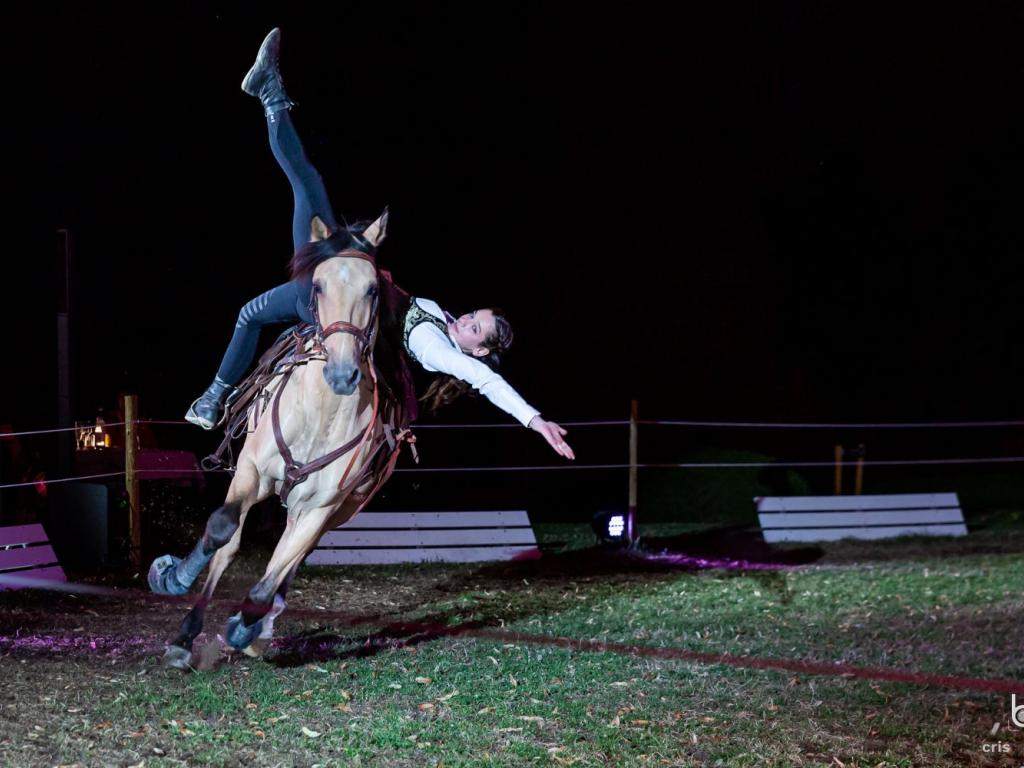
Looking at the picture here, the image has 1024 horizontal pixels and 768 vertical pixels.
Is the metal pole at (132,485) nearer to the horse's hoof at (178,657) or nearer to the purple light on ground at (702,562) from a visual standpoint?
the horse's hoof at (178,657)

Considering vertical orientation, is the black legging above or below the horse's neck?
above

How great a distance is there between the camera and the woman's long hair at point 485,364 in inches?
188

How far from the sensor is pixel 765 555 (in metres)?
11.3

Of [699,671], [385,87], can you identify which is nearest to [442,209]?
[385,87]

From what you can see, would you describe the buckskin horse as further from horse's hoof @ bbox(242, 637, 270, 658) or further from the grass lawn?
horse's hoof @ bbox(242, 637, 270, 658)

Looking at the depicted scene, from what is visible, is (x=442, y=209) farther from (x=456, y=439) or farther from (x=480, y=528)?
(x=480, y=528)

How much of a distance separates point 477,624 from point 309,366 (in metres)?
3.07

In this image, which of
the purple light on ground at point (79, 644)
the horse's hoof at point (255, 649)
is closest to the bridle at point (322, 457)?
the horse's hoof at point (255, 649)

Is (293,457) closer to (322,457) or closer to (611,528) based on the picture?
(322,457)

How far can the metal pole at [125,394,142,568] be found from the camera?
935 cm

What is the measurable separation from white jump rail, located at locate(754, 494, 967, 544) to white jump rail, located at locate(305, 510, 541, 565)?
127 inches

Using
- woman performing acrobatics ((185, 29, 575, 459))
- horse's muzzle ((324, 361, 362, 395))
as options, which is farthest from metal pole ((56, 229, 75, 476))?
horse's muzzle ((324, 361, 362, 395))

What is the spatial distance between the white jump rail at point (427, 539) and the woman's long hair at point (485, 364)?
453 centimetres

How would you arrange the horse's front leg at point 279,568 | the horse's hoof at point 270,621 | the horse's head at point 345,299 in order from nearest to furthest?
the horse's head at point 345,299 → the horse's front leg at point 279,568 → the horse's hoof at point 270,621
